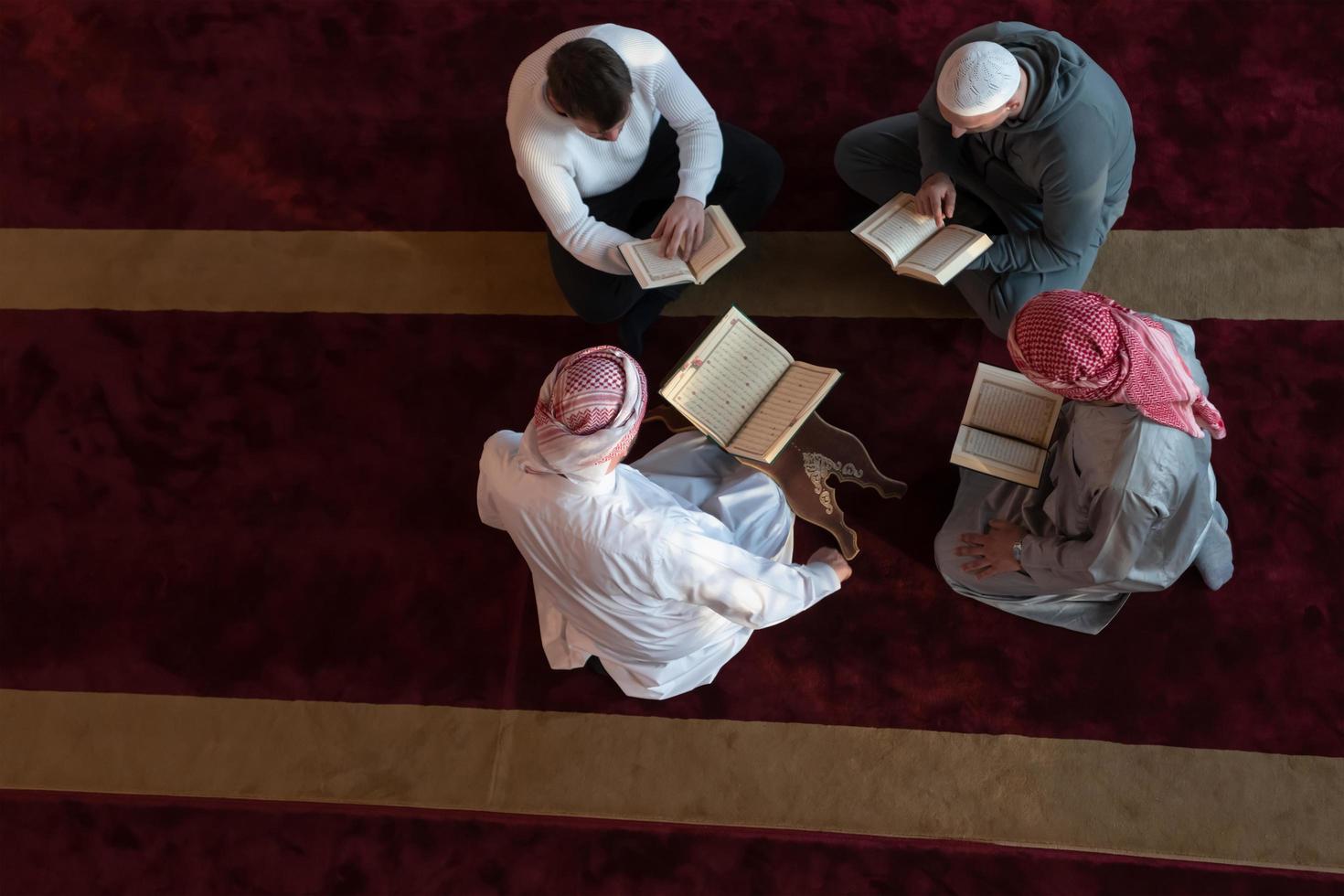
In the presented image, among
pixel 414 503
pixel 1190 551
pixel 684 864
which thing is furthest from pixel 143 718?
pixel 1190 551

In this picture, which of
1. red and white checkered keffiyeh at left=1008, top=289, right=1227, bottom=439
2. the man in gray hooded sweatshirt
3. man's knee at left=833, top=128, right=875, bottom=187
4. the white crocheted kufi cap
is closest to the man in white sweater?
man's knee at left=833, top=128, right=875, bottom=187

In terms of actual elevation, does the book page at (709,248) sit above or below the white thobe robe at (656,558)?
above

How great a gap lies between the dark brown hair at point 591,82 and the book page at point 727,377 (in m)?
0.68

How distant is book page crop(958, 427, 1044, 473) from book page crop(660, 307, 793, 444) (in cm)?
58

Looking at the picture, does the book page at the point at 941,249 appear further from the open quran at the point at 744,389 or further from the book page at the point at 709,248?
the book page at the point at 709,248

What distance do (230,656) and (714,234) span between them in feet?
7.16

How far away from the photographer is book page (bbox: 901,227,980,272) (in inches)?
103

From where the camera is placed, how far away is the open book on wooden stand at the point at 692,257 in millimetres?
2691

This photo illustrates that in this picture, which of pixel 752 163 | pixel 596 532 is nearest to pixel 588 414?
pixel 596 532

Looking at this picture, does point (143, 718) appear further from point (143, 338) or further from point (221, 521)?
point (143, 338)

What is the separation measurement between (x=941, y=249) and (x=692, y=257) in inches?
29.2

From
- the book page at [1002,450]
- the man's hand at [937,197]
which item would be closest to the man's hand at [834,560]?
the book page at [1002,450]

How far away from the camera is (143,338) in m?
3.42

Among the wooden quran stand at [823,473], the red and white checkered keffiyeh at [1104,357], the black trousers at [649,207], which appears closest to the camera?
the red and white checkered keffiyeh at [1104,357]
